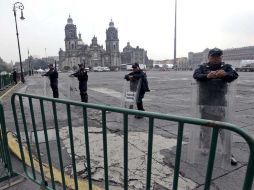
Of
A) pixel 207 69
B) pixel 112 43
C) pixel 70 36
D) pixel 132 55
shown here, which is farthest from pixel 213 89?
pixel 132 55

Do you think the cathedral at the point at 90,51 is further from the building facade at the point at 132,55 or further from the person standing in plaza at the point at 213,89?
the person standing in plaza at the point at 213,89

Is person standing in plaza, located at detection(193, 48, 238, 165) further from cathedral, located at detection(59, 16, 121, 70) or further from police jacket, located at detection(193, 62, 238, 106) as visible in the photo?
cathedral, located at detection(59, 16, 121, 70)

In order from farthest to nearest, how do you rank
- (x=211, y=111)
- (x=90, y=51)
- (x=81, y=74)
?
(x=90, y=51)
(x=81, y=74)
(x=211, y=111)

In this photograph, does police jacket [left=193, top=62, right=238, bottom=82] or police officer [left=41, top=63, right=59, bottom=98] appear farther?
police officer [left=41, top=63, right=59, bottom=98]

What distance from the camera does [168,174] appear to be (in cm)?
363

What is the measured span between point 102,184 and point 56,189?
63cm

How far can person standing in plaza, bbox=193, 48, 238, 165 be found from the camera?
3.78 metres

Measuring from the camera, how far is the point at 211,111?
3967 millimetres

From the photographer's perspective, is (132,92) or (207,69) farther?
(132,92)

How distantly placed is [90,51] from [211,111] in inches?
4830

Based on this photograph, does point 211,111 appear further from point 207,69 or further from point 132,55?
point 132,55

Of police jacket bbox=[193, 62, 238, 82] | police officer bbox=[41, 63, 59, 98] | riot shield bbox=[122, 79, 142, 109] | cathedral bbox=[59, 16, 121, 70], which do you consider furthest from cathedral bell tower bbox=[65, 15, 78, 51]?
police jacket bbox=[193, 62, 238, 82]

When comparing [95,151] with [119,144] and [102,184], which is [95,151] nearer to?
[119,144]

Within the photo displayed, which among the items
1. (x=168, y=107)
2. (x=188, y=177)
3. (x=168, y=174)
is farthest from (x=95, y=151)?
(x=168, y=107)
